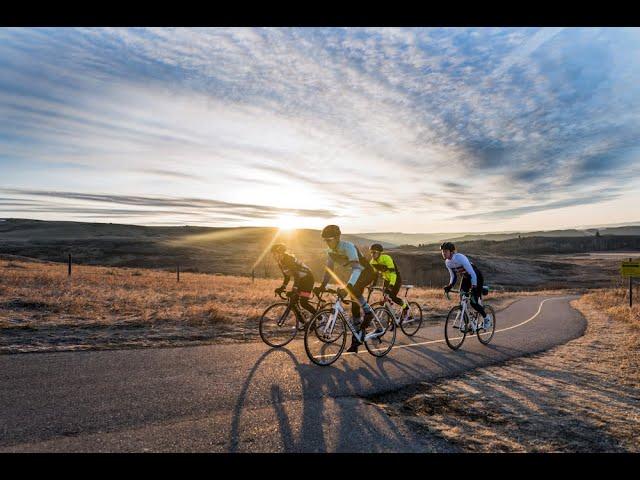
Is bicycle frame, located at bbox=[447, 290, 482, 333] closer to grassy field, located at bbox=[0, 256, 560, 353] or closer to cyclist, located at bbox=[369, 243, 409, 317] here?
cyclist, located at bbox=[369, 243, 409, 317]

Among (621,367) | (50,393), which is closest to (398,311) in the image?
(621,367)

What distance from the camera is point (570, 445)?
448cm

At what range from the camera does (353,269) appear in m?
8.25

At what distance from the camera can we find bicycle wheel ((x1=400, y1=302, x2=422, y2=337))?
1165 centimetres

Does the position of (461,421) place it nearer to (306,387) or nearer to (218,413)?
(306,387)

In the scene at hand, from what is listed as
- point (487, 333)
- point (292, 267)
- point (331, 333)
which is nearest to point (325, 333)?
point (331, 333)

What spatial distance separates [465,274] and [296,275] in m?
4.33

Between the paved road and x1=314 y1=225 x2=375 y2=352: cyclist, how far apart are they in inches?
31.6

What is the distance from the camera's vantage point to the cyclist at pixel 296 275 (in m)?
8.95

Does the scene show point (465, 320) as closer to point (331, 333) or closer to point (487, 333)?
point (487, 333)

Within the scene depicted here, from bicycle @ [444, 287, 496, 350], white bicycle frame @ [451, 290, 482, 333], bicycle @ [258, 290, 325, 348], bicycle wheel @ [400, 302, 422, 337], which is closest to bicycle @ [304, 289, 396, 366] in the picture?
bicycle @ [258, 290, 325, 348]
